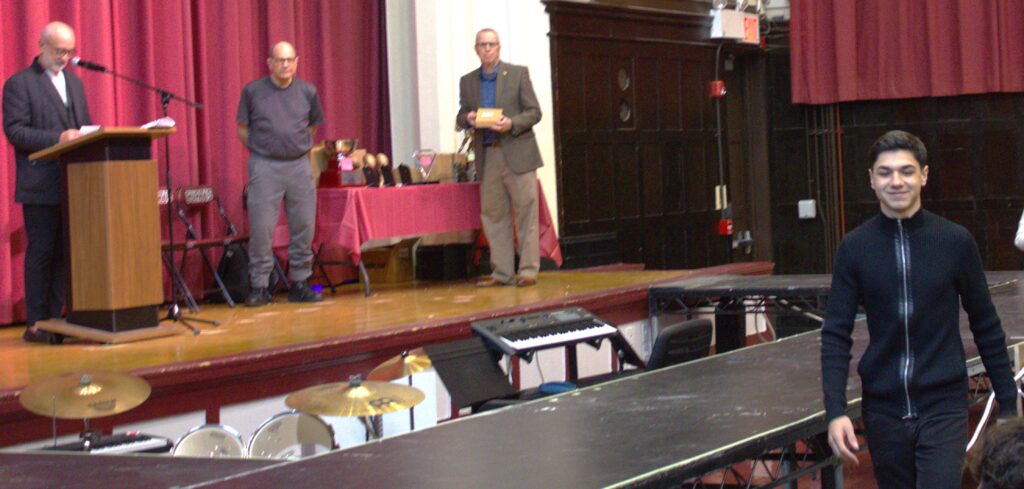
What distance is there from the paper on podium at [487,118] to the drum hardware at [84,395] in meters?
4.06

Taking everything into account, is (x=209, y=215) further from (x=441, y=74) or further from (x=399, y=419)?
(x=399, y=419)

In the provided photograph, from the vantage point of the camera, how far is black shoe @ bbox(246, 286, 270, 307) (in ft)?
25.6

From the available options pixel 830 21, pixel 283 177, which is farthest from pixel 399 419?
pixel 830 21

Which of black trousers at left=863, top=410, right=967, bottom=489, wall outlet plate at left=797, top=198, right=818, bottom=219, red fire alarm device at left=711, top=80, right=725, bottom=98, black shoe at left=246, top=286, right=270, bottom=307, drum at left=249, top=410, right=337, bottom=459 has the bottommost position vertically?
drum at left=249, top=410, right=337, bottom=459

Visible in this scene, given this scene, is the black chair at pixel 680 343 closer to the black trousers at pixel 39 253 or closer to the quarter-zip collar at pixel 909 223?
the quarter-zip collar at pixel 909 223

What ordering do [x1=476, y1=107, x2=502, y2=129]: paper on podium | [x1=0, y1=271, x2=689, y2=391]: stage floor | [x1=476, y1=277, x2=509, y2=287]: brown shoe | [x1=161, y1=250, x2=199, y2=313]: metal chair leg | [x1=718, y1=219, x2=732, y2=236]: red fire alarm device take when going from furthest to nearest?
[x1=718, y1=219, x2=732, y2=236]: red fire alarm device
[x1=476, y1=277, x2=509, y2=287]: brown shoe
[x1=476, y1=107, x2=502, y2=129]: paper on podium
[x1=161, y1=250, x2=199, y2=313]: metal chair leg
[x1=0, y1=271, x2=689, y2=391]: stage floor

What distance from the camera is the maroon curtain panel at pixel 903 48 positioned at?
1177cm

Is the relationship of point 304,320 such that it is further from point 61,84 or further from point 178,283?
point 61,84

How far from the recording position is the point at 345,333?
630cm

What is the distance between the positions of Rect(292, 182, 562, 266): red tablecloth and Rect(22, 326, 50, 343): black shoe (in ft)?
6.34

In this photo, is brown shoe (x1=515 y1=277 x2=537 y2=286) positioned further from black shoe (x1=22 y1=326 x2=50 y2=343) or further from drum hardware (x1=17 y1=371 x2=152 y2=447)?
drum hardware (x1=17 y1=371 x2=152 y2=447)

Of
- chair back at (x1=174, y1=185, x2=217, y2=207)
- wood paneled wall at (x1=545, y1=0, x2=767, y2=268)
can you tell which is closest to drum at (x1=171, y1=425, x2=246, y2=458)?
chair back at (x1=174, y1=185, x2=217, y2=207)

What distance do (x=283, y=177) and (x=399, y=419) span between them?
2.29 metres

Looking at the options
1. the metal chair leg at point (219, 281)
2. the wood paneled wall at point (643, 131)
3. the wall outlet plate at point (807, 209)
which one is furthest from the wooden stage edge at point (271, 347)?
the wall outlet plate at point (807, 209)
